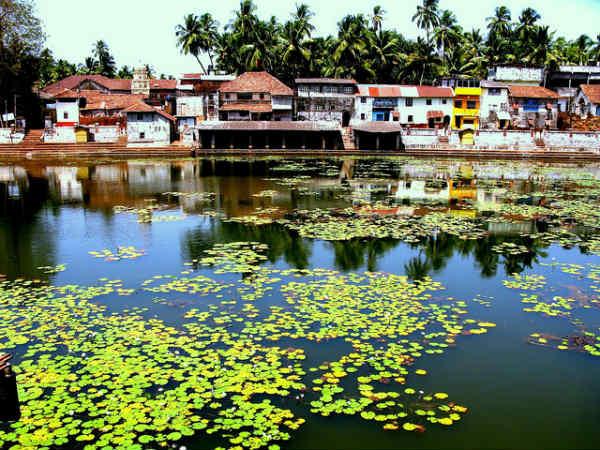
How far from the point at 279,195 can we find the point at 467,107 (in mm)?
41558

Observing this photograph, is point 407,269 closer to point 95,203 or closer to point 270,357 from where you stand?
point 270,357

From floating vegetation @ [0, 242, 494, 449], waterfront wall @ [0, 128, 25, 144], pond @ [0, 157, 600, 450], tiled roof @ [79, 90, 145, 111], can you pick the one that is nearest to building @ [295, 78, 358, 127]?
tiled roof @ [79, 90, 145, 111]

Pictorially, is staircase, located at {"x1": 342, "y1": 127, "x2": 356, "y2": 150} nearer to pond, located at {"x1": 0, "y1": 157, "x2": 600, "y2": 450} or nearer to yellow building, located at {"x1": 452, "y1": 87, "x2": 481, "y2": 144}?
yellow building, located at {"x1": 452, "y1": 87, "x2": 481, "y2": 144}

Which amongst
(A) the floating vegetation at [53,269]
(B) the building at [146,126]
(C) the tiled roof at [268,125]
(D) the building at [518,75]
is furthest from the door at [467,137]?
(A) the floating vegetation at [53,269]

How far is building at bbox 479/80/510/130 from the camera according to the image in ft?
187

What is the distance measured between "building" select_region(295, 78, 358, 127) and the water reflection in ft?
47.2

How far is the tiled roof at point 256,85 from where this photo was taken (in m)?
57.2

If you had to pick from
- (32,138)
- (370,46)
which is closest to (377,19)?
(370,46)

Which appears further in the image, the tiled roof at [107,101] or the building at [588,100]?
the tiled roof at [107,101]

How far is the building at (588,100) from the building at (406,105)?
14.7m

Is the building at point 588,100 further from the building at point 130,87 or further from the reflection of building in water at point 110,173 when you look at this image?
the reflection of building in water at point 110,173

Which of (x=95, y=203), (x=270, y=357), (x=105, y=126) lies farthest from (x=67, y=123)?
(x=270, y=357)

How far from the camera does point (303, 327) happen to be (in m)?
9.14

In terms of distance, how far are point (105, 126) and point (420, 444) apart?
173 feet
